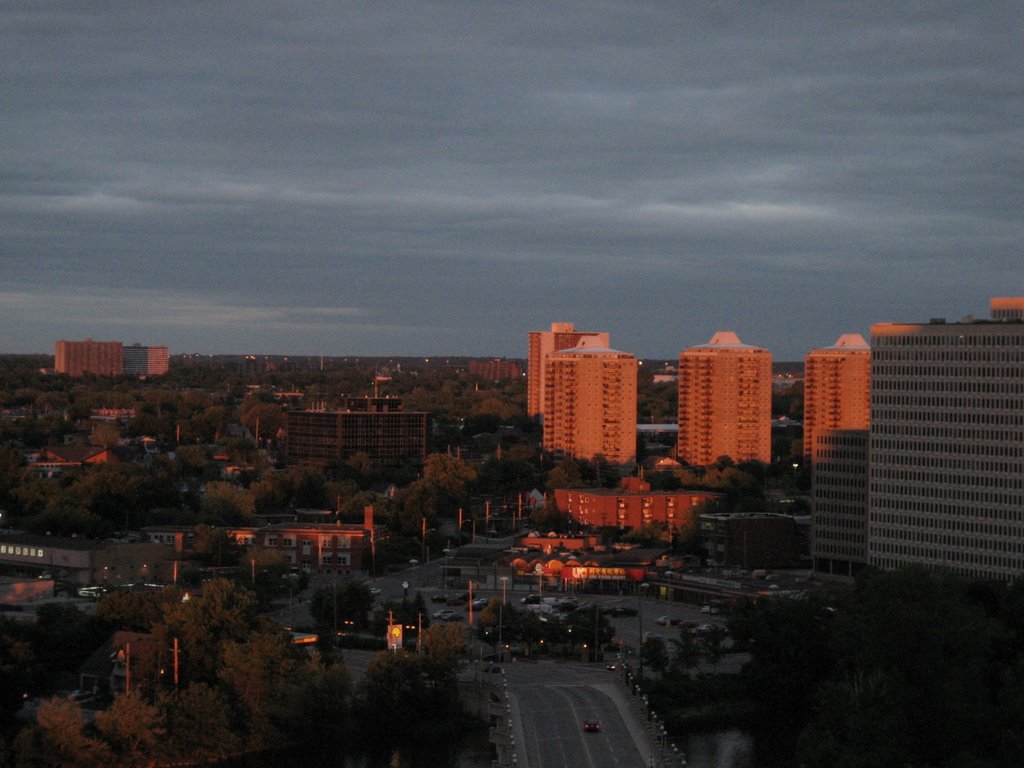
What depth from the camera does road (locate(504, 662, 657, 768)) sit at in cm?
2247

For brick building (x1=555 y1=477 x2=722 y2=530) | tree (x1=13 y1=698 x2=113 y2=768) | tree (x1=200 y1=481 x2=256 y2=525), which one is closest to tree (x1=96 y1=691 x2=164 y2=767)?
tree (x1=13 y1=698 x2=113 y2=768)

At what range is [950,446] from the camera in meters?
37.5

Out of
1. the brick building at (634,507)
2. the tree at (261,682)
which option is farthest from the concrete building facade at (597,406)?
the tree at (261,682)

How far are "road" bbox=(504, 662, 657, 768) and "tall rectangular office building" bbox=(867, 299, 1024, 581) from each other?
1141 cm

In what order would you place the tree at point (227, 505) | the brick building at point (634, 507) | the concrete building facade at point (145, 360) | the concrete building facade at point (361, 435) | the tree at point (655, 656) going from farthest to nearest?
the concrete building facade at point (145, 360)
the concrete building facade at point (361, 435)
the brick building at point (634, 507)
the tree at point (227, 505)
the tree at point (655, 656)

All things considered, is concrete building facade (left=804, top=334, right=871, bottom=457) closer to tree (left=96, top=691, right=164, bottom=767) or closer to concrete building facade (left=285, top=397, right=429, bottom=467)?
concrete building facade (left=285, top=397, right=429, bottom=467)

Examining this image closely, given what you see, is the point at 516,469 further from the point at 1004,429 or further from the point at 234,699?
the point at 234,699

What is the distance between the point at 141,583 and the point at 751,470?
33497 mm

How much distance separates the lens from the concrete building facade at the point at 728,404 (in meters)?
72.2

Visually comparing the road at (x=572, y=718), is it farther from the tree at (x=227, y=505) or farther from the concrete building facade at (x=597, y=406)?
the concrete building facade at (x=597, y=406)

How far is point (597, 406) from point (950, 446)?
37.0 metres

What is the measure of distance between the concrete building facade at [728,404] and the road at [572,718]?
142 ft

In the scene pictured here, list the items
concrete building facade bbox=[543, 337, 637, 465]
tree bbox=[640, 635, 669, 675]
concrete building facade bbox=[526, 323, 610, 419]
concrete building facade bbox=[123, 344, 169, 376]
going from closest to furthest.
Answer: tree bbox=[640, 635, 669, 675] < concrete building facade bbox=[543, 337, 637, 465] < concrete building facade bbox=[526, 323, 610, 419] < concrete building facade bbox=[123, 344, 169, 376]

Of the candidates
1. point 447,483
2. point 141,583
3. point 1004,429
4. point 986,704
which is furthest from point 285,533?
point 986,704
